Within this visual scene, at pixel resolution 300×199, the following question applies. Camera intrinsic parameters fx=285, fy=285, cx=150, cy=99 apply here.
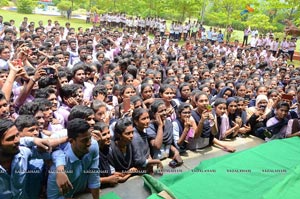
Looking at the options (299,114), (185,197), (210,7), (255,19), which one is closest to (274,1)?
(255,19)

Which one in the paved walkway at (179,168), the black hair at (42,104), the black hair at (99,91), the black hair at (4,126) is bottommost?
the paved walkway at (179,168)

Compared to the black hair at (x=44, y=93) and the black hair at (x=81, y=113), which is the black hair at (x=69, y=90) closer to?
the black hair at (x=44, y=93)

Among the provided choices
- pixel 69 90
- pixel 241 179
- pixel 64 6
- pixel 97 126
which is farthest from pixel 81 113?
pixel 64 6

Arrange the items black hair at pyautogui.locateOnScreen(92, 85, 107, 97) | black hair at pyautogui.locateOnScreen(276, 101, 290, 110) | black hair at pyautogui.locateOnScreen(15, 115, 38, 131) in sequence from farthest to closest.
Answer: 1. black hair at pyautogui.locateOnScreen(276, 101, 290, 110)
2. black hair at pyautogui.locateOnScreen(92, 85, 107, 97)
3. black hair at pyautogui.locateOnScreen(15, 115, 38, 131)

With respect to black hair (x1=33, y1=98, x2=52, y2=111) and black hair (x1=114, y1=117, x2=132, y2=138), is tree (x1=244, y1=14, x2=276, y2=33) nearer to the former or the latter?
black hair (x1=114, y1=117, x2=132, y2=138)

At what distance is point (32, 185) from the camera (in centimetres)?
237

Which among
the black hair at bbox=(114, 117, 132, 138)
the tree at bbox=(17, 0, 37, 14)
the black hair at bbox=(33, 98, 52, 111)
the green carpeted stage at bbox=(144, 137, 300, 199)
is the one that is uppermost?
the tree at bbox=(17, 0, 37, 14)

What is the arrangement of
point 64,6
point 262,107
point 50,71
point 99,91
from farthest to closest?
1. point 64,6
2. point 262,107
3. point 99,91
4. point 50,71

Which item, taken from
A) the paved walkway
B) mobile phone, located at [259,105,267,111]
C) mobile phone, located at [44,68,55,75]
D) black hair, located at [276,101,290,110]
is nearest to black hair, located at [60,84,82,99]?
mobile phone, located at [44,68,55,75]

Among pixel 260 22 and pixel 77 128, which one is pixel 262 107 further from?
pixel 260 22

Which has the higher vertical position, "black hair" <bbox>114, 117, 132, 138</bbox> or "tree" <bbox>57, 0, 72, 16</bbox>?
"tree" <bbox>57, 0, 72, 16</bbox>

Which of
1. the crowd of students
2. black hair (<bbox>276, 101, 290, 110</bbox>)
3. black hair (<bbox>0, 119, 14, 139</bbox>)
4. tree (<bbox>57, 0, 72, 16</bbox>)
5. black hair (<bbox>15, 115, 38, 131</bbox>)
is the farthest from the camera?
tree (<bbox>57, 0, 72, 16</bbox>)

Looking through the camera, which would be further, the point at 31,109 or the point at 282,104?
the point at 282,104

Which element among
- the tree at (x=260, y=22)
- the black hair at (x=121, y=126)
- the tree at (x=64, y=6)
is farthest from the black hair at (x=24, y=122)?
the tree at (x=64, y=6)
